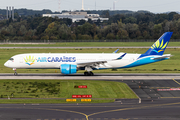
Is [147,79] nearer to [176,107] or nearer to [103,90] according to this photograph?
[103,90]

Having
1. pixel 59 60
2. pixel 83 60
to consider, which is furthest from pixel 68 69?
pixel 83 60

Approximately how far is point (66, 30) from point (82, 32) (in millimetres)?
11726

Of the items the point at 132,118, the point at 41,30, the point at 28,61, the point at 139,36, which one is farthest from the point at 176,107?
the point at 41,30

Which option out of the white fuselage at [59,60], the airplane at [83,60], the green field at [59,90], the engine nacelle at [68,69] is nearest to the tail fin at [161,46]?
the airplane at [83,60]

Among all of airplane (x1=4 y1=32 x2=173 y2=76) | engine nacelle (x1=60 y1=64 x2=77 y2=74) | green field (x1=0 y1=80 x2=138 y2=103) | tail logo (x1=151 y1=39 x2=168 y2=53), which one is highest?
tail logo (x1=151 y1=39 x2=168 y2=53)

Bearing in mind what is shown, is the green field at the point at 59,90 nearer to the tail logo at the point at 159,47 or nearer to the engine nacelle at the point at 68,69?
the engine nacelle at the point at 68,69

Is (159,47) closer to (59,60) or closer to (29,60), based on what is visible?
(59,60)

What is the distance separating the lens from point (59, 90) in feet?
122

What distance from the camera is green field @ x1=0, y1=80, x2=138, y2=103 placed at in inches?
1318

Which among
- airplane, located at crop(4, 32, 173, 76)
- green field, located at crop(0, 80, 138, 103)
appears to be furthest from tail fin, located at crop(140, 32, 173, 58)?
green field, located at crop(0, 80, 138, 103)

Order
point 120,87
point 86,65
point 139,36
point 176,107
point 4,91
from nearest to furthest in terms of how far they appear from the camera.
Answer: point 176,107 < point 4,91 < point 120,87 < point 86,65 < point 139,36

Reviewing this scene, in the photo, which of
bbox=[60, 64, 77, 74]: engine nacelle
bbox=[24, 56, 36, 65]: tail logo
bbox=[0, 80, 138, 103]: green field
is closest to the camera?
bbox=[0, 80, 138, 103]: green field

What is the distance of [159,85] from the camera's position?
41.3 m

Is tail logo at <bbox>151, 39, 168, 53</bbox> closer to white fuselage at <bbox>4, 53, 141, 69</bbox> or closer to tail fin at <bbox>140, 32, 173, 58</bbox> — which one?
tail fin at <bbox>140, 32, 173, 58</bbox>
